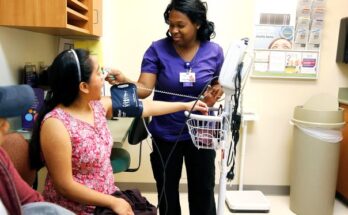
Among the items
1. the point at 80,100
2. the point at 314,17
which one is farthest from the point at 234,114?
the point at 314,17

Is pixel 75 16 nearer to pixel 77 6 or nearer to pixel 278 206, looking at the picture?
pixel 77 6

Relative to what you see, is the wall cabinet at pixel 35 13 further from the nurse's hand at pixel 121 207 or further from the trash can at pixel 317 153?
the trash can at pixel 317 153

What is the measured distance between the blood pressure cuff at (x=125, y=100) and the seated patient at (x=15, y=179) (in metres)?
0.56

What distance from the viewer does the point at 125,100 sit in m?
1.47

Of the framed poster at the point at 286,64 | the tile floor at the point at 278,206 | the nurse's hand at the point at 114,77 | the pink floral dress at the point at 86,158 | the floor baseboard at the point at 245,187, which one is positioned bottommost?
the tile floor at the point at 278,206

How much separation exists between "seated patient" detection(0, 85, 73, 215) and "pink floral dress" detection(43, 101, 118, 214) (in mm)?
198

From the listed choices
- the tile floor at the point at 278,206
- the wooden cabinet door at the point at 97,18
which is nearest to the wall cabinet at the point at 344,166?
the tile floor at the point at 278,206

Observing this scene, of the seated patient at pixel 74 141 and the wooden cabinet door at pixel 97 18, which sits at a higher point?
the wooden cabinet door at pixel 97 18

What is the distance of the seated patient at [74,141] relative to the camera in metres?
1.12

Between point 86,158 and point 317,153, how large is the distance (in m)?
1.80

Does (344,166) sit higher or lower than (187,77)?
lower

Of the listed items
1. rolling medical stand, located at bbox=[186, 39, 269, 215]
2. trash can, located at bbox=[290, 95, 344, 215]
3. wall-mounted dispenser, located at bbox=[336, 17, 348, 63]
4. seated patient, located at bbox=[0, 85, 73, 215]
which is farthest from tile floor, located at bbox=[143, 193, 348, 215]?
seated patient, located at bbox=[0, 85, 73, 215]

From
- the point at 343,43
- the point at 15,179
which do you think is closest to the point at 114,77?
the point at 15,179

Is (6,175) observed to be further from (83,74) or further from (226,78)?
(226,78)
